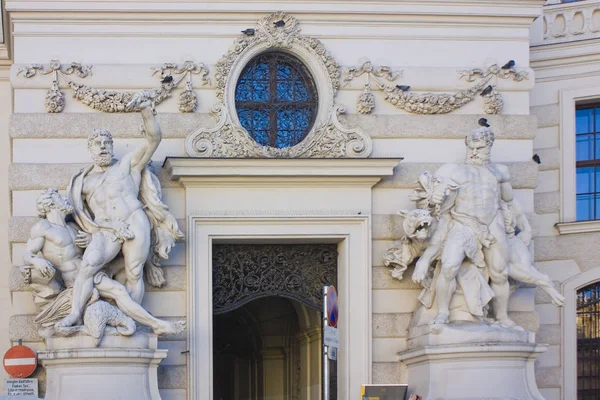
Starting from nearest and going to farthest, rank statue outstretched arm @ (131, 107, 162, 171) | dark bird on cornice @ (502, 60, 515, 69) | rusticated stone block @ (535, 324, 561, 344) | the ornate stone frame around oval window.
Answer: statue outstretched arm @ (131, 107, 162, 171) → the ornate stone frame around oval window → dark bird on cornice @ (502, 60, 515, 69) → rusticated stone block @ (535, 324, 561, 344)

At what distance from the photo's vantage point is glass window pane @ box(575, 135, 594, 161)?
70.7 feet

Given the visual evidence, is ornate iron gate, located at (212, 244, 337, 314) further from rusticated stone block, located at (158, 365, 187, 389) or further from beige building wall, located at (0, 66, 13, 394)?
beige building wall, located at (0, 66, 13, 394)

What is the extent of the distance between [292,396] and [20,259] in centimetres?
747

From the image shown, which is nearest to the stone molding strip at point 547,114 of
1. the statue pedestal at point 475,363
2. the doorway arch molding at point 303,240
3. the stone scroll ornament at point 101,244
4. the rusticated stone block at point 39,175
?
the doorway arch molding at point 303,240

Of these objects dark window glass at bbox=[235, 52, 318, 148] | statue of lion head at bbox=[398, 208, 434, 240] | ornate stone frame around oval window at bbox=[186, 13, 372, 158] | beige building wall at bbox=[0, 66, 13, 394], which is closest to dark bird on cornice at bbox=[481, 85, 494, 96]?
ornate stone frame around oval window at bbox=[186, 13, 372, 158]

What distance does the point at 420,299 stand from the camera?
19031 mm

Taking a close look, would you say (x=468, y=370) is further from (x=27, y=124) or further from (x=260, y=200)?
(x=27, y=124)

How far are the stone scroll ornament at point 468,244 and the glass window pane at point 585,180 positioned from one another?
2707mm

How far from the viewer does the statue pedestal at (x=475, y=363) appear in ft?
59.9

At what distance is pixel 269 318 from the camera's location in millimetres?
26203

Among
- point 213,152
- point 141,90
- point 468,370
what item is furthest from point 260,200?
point 468,370

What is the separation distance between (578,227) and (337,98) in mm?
3964

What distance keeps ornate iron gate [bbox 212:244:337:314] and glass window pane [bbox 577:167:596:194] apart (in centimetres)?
394

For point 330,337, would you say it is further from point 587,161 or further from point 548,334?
point 587,161
